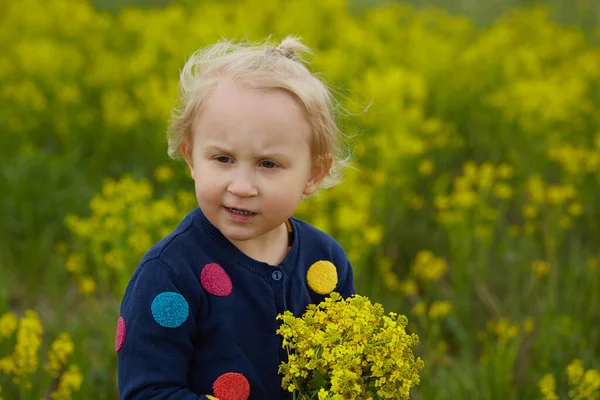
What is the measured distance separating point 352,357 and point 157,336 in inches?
17.7

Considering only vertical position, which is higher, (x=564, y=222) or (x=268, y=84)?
(x=564, y=222)

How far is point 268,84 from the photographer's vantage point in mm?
1903

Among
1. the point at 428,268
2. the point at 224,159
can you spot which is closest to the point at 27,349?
the point at 224,159

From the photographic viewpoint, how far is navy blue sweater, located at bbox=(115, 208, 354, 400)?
1852 mm

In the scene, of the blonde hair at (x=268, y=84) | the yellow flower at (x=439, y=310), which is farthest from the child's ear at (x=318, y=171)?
the yellow flower at (x=439, y=310)

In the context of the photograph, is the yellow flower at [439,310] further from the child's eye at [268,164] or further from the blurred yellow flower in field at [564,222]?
the child's eye at [268,164]

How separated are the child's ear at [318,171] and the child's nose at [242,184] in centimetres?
26

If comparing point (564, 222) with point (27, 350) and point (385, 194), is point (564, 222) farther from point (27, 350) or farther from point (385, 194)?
point (27, 350)

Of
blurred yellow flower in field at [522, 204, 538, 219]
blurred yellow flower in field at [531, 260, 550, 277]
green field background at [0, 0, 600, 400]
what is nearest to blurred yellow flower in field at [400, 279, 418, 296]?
green field background at [0, 0, 600, 400]

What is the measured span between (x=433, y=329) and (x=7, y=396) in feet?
5.23

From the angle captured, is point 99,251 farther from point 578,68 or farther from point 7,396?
point 578,68

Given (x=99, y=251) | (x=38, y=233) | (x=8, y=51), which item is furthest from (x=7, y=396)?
(x=8, y=51)

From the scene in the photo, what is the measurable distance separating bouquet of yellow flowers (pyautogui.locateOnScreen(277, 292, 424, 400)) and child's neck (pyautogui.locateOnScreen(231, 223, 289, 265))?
12.3 inches

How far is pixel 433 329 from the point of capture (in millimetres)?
3426
